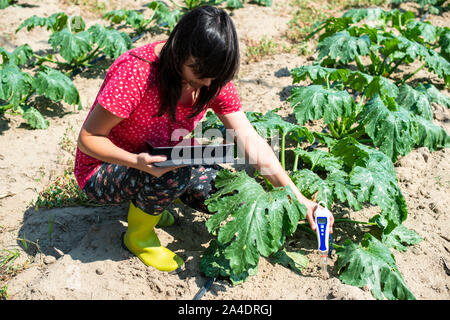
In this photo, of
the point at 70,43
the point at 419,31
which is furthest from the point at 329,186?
the point at 70,43

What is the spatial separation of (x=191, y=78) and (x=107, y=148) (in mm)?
486

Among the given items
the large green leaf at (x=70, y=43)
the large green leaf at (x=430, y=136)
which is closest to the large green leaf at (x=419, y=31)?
the large green leaf at (x=430, y=136)

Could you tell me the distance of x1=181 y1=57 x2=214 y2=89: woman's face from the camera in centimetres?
175

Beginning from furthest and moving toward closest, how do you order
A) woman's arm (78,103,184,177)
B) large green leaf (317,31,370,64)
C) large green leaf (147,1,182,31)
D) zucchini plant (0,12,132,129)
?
1. large green leaf (147,1,182,31)
2. large green leaf (317,31,370,64)
3. zucchini plant (0,12,132,129)
4. woman's arm (78,103,184,177)

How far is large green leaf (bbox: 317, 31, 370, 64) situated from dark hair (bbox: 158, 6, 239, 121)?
6.46 ft

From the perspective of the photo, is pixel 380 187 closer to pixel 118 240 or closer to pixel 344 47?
pixel 118 240

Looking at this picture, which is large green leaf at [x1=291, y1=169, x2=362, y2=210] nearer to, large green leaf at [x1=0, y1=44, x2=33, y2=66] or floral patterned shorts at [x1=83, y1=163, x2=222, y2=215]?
floral patterned shorts at [x1=83, y1=163, x2=222, y2=215]

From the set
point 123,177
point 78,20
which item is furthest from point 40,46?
point 123,177

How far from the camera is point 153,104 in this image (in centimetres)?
200

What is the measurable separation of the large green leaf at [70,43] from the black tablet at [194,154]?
2041 millimetres

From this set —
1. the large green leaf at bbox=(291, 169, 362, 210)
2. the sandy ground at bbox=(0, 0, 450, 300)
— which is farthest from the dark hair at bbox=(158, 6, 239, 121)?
the sandy ground at bbox=(0, 0, 450, 300)

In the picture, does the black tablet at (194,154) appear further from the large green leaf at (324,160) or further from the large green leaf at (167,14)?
the large green leaf at (167,14)

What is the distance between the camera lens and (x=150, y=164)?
1.93 metres

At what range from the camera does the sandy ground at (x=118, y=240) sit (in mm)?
2158
